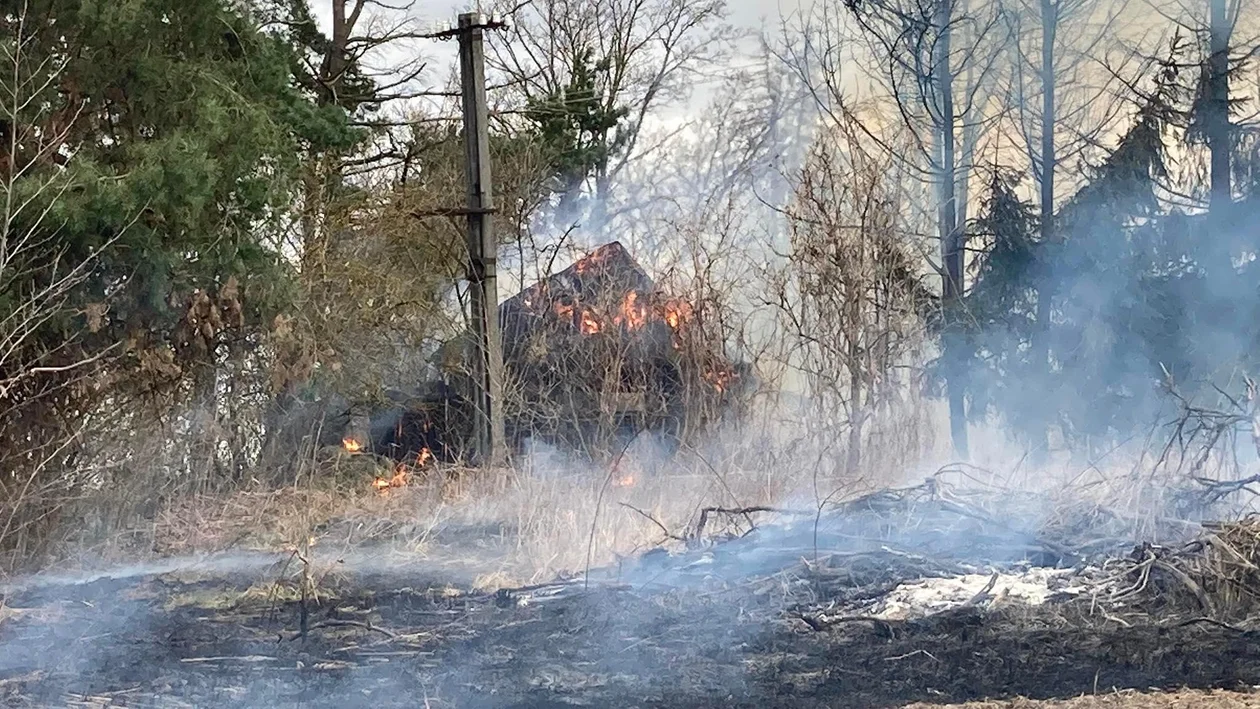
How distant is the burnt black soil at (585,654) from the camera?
177 inches

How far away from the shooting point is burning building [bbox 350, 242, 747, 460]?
9734 mm

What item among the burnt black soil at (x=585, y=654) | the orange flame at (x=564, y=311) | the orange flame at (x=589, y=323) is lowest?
the burnt black soil at (x=585, y=654)

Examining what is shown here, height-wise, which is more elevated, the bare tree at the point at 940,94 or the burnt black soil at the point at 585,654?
the bare tree at the point at 940,94

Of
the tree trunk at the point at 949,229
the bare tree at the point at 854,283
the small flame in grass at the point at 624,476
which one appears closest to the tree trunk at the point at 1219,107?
the tree trunk at the point at 949,229

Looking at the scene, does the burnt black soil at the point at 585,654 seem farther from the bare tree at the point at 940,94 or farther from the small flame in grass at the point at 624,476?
the bare tree at the point at 940,94

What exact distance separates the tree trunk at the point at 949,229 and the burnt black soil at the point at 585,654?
4256 millimetres

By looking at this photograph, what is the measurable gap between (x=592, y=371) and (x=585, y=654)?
570 cm

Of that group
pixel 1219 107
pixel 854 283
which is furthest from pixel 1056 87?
pixel 854 283

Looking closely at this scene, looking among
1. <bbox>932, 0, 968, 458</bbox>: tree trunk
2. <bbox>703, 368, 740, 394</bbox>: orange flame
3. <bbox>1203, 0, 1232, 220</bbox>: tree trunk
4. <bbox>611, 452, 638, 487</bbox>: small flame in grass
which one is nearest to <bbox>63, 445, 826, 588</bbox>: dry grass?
<bbox>611, 452, 638, 487</bbox>: small flame in grass

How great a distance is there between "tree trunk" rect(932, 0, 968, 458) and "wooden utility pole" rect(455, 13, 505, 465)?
163 inches

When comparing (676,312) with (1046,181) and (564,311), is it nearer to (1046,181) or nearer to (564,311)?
(564,311)

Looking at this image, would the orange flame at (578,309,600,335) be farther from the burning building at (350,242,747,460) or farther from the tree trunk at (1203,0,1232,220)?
the tree trunk at (1203,0,1232,220)

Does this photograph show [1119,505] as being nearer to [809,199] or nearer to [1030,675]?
[1030,675]

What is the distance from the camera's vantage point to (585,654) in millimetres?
4953
